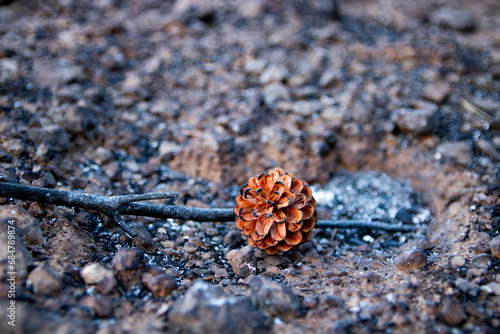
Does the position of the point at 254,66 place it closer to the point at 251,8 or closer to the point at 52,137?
the point at 251,8

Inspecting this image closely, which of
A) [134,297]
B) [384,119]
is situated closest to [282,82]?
[384,119]

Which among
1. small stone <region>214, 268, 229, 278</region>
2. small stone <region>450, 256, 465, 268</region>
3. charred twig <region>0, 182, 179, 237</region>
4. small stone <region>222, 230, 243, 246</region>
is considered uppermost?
charred twig <region>0, 182, 179, 237</region>

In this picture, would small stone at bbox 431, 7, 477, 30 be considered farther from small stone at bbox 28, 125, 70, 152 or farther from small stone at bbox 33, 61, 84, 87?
small stone at bbox 28, 125, 70, 152

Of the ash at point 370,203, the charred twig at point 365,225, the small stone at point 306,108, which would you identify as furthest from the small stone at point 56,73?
the charred twig at point 365,225

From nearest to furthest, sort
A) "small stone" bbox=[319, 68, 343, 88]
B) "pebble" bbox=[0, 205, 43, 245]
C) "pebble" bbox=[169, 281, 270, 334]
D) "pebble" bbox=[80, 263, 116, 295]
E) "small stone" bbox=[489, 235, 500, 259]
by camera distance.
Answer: "pebble" bbox=[169, 281, 270, 334]
"pebble" bbox=[80, 263, 116, 295]
"pebble" bbox=[0, 205, 43, 245]
"small stone" bbox=[489, 235, 500, 259]
"small stone" bbox=[319, 68, 343, 88]

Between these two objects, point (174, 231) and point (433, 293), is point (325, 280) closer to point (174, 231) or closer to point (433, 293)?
point (433, 293)

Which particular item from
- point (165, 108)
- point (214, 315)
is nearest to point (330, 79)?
point (165, 108)

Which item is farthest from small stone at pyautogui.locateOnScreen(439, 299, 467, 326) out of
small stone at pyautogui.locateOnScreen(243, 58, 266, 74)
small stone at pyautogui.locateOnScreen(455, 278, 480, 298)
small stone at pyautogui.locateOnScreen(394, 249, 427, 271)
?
small stone at pyautogui.locateOnScreen(243, 58, 266, 74)
